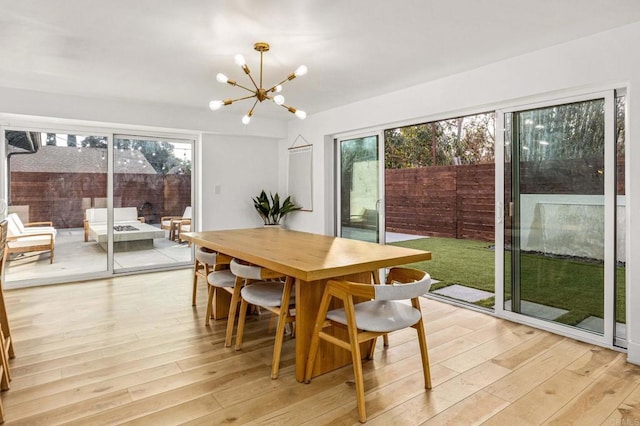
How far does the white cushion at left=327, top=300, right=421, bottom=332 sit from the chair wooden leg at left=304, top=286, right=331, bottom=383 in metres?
0.06

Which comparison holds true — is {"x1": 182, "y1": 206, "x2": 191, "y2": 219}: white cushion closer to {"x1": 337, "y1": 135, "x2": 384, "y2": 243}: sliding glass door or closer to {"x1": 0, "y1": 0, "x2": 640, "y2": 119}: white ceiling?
{"x1": 0, "y1": 0, "x2": 640, "y2": 119}: white ceiling

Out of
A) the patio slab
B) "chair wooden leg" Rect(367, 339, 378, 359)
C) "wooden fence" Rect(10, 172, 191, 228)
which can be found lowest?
the patio slab

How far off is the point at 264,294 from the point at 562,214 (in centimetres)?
245

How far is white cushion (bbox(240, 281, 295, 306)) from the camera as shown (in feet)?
8.45

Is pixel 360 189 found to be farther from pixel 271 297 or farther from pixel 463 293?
pixel 271 297

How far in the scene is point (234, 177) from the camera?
6031mm

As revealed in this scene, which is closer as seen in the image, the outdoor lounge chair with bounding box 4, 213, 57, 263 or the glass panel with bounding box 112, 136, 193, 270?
the outdoor lounge chair with bounding box 4, 213, 57, 263

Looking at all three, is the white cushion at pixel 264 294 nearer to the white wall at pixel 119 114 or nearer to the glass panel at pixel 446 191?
the white wall at pixel 119 114

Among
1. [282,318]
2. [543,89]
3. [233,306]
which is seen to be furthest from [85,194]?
[543,89]

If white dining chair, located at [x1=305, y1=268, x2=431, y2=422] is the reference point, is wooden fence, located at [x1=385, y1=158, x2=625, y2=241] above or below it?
above

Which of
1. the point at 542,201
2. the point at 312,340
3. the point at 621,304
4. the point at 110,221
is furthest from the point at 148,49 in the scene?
the point at 621,304

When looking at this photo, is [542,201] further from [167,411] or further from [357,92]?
[167,411]

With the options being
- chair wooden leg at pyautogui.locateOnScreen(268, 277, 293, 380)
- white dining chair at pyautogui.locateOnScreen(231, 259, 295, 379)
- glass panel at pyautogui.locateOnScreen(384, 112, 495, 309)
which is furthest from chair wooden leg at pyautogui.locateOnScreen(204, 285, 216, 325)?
glass panel at pyautogui.locateOnScreen(384, 112, 495, 309)

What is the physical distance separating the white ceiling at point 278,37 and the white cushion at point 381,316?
185 cm
